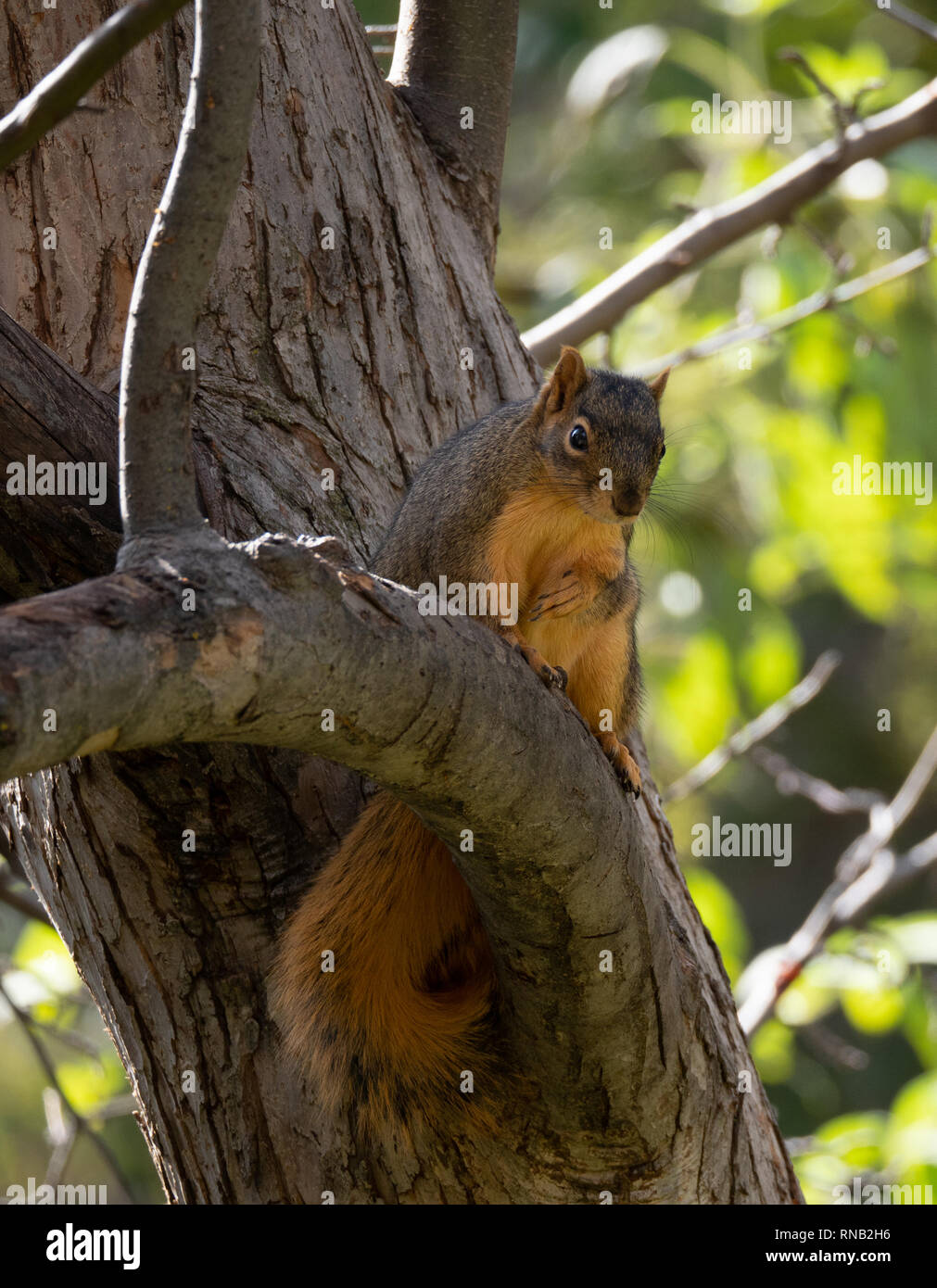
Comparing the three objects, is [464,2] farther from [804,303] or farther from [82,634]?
[82,634]

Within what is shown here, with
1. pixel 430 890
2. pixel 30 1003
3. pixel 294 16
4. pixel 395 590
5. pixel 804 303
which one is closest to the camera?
pixel 395 590

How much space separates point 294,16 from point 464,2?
67cm

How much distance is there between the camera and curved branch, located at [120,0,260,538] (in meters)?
1.21

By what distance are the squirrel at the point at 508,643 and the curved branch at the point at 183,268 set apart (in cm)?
71

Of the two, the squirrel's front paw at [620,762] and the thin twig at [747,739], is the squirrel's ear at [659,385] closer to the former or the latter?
the squirrel's front paw at [620,762]

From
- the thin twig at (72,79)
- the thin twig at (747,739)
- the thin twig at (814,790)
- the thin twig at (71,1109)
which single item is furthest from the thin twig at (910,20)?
the thin twig at (71,1109)

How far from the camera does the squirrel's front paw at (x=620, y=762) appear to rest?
2137 mm

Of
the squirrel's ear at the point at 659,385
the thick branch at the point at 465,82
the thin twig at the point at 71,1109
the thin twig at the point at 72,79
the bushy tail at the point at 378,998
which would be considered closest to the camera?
the thin twig at the point at 72,79

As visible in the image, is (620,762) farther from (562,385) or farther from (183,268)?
(183,268)

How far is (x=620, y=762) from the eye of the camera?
7.05ft

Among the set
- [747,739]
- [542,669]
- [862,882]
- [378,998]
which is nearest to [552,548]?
[542,669]

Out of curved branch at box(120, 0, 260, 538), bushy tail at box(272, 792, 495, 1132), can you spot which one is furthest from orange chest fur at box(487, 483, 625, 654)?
curved branch at box(120, 0, 260, 538)

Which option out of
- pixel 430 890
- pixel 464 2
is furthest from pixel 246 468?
pixel 464 2

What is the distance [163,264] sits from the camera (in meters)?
1.24
